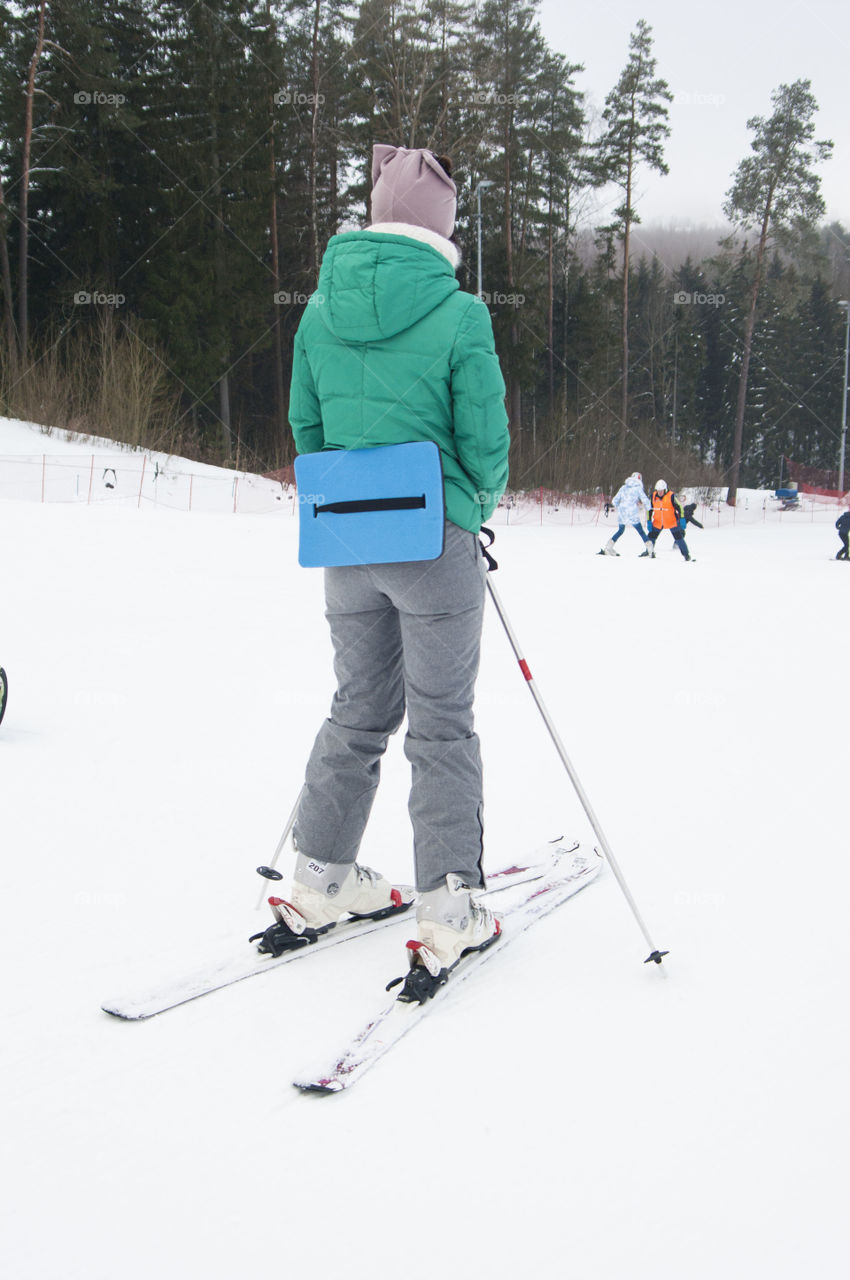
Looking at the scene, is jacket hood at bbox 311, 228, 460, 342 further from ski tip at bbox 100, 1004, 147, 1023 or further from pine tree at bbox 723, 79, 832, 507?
pine tree at bbox 723, 79, 832, 507

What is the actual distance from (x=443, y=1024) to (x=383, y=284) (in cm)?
157

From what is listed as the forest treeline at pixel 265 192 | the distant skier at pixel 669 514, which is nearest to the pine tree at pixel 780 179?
the forest treeline at pixel 265 192

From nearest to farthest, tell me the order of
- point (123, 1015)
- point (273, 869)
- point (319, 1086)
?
1. point (319, 1086)
2. point (123, 1015)
3. point (273, 869)

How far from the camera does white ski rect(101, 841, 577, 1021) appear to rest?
6.49 ft

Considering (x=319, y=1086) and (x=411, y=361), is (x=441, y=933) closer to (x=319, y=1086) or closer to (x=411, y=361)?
(x=319, y=1086)

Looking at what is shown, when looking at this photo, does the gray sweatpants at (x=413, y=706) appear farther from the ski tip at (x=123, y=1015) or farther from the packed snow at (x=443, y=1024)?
the ski tip at (x=123, y=1015)

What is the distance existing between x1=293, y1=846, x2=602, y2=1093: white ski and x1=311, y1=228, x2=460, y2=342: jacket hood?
1.45 metres

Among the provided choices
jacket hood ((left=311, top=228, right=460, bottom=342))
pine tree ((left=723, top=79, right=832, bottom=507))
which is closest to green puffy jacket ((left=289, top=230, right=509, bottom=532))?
jacket hood ((left=311, top=228, right=460, bottom=342))

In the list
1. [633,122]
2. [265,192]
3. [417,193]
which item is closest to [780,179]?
[633,122]

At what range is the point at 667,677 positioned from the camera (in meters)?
5.73

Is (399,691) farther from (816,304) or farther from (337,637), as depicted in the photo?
(816,304)

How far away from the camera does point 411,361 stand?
2.07 metres

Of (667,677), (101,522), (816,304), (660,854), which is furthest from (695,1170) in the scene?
(816,304)

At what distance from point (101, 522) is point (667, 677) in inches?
301
